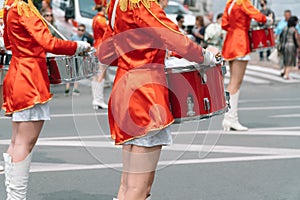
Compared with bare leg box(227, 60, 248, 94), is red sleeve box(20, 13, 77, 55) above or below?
above

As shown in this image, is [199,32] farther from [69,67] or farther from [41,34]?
[41,34]

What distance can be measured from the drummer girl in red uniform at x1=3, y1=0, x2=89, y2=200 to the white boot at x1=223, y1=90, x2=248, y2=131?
14.4 ft

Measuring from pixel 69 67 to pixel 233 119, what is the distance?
424 cm

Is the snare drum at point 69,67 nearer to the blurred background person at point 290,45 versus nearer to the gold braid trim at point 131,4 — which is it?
the gold braid trim at point 131,4

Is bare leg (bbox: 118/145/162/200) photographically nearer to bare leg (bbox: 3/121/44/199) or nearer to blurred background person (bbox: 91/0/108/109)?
bare leg (bbox: 3/121/44/199)

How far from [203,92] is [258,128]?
18.4 ft

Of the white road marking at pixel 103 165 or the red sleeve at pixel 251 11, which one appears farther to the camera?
the red sleeve at pixel 251 11

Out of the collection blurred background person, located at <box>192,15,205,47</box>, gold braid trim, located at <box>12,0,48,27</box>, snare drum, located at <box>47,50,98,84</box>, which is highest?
gold braid trim, located at <box>12,0,48,27</box>

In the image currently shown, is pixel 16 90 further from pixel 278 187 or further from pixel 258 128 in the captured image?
pixel 258 128

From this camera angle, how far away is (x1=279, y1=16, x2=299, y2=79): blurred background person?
17.9 m

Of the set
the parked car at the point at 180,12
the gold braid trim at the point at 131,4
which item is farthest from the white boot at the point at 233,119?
the parked car at the point at 180,12

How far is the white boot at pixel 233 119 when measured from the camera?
9.62m

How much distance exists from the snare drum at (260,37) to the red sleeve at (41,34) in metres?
4.66

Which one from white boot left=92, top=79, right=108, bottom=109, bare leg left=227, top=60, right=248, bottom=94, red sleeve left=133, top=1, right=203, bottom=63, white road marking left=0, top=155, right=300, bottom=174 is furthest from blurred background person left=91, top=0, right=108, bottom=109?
red sleeve left=133, top=1, right=203, bottom=63
